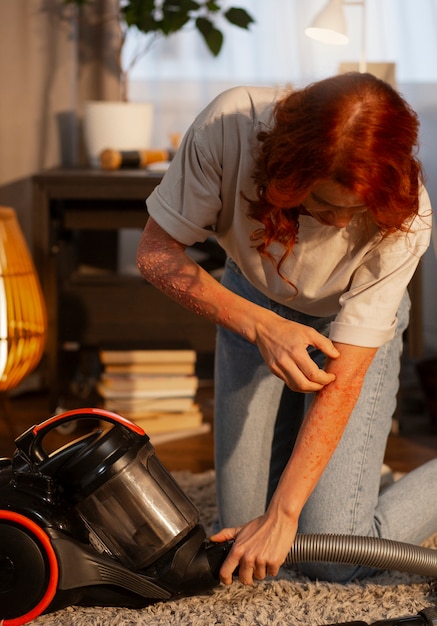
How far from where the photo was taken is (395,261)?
1.22 m

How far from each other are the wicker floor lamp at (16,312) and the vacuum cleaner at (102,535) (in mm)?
918

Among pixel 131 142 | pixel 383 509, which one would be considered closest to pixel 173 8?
pixel 131 142

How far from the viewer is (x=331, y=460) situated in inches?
55.6

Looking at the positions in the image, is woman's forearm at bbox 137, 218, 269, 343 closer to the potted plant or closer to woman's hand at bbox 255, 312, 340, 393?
woman's hand at bbox 255, 312, 340, 393

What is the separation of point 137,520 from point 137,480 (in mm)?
51

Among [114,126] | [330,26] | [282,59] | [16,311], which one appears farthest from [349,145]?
[282,59]

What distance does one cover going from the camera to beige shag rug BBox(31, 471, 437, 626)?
125cm

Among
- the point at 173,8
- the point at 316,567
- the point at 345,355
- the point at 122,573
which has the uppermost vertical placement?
the point at 173,8

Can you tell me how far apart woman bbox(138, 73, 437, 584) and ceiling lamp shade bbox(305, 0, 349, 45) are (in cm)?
76

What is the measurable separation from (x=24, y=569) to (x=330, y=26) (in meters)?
1.40

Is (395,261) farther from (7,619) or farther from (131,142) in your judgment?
(131,142)

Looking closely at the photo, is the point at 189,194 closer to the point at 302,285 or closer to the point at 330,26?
the point at 302,285

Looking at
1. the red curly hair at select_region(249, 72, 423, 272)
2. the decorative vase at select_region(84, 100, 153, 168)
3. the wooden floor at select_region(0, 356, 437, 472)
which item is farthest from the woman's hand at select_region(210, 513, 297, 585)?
the decorative vase at select_region(84, 100, 153, 168)

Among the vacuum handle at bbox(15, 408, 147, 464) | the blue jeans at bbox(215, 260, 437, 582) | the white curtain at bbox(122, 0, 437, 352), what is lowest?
the blue jeans at bbox(215, 260, 437, 582)
